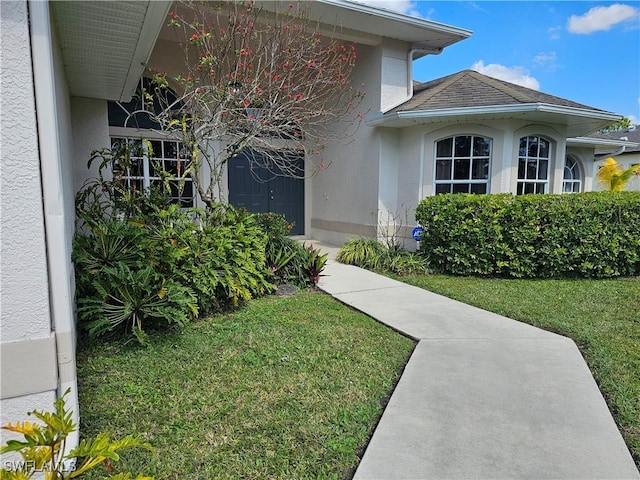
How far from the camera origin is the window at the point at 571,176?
1388 cm

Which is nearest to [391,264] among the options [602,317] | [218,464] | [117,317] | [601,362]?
[602,317]

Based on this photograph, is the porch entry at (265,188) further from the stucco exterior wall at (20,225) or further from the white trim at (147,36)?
the stucco exterior wall at (20,225)


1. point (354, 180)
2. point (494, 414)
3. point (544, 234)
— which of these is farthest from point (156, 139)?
point (494, 414)

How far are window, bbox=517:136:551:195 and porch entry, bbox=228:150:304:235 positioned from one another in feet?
17.8

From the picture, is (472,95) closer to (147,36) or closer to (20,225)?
(147,36)

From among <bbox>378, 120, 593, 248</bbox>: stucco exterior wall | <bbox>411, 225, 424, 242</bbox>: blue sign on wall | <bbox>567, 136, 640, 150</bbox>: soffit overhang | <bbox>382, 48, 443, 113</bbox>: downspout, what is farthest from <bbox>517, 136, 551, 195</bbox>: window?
<bbox>567, 136, 640, 150</bbox>: soffit overhang

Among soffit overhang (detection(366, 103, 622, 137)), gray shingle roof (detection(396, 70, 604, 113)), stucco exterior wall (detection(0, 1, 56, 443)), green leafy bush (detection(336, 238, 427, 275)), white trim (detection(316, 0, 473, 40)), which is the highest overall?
white trim (detection(316, 0, 473, 40))

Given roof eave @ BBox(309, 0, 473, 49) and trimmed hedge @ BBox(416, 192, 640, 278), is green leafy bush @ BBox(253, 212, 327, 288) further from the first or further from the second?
roof eave @ BBox(309, 0, 473, 49)

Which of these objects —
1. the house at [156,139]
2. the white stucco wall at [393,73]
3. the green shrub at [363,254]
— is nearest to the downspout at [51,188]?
the house at [156,139]

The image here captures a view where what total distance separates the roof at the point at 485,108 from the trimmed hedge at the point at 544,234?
6.35 feet

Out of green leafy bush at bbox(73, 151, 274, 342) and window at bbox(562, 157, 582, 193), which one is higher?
window at bbox(562, 157, 582, 193)

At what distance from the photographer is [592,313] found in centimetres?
536

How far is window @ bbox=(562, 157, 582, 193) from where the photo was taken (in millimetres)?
13883

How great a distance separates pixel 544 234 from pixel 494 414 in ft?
18.2
